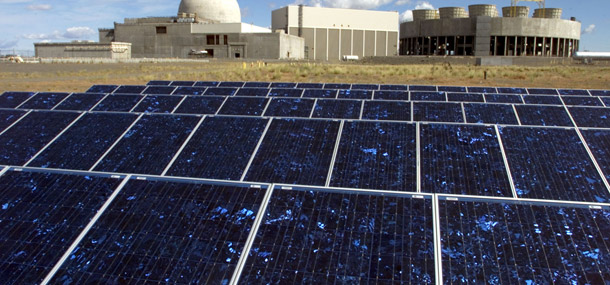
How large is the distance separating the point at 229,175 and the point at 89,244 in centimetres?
167

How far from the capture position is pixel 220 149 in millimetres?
5715

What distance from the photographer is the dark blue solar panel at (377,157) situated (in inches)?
189

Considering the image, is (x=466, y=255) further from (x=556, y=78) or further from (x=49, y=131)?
(x=556, y=78)

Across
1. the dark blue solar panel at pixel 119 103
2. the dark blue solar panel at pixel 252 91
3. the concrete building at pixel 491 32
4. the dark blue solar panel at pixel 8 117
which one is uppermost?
the concrete building at pixel 491 32

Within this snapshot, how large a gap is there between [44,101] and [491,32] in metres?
79.9

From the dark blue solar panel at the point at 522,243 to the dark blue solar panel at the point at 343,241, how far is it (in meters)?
0.20

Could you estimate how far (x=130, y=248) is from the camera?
371 centimetres

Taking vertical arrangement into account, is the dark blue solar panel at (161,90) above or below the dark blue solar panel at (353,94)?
below

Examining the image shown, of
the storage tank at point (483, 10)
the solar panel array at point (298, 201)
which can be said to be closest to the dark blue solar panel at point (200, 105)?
the solar panel array at point (298, 201)

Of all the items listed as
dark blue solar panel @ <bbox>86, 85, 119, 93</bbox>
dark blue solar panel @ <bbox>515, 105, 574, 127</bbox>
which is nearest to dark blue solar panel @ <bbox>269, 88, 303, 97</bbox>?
dark blue solar panel @ <bbox>86, 85, 119, 93</bbox>

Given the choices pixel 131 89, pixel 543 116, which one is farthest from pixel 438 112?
pixel 131 89

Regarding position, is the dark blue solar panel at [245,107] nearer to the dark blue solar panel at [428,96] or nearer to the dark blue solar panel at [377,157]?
the dark blue solar panel at [377,157]

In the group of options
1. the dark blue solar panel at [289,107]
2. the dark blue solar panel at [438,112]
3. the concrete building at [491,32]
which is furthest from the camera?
the concrete building at [491,32]

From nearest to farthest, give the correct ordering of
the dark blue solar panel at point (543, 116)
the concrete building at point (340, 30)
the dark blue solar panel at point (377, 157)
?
the dark blue solar panel at point (377, 157) → the dark blue solar panel at point (543, 116) → the concrete building at point (340, 30)
